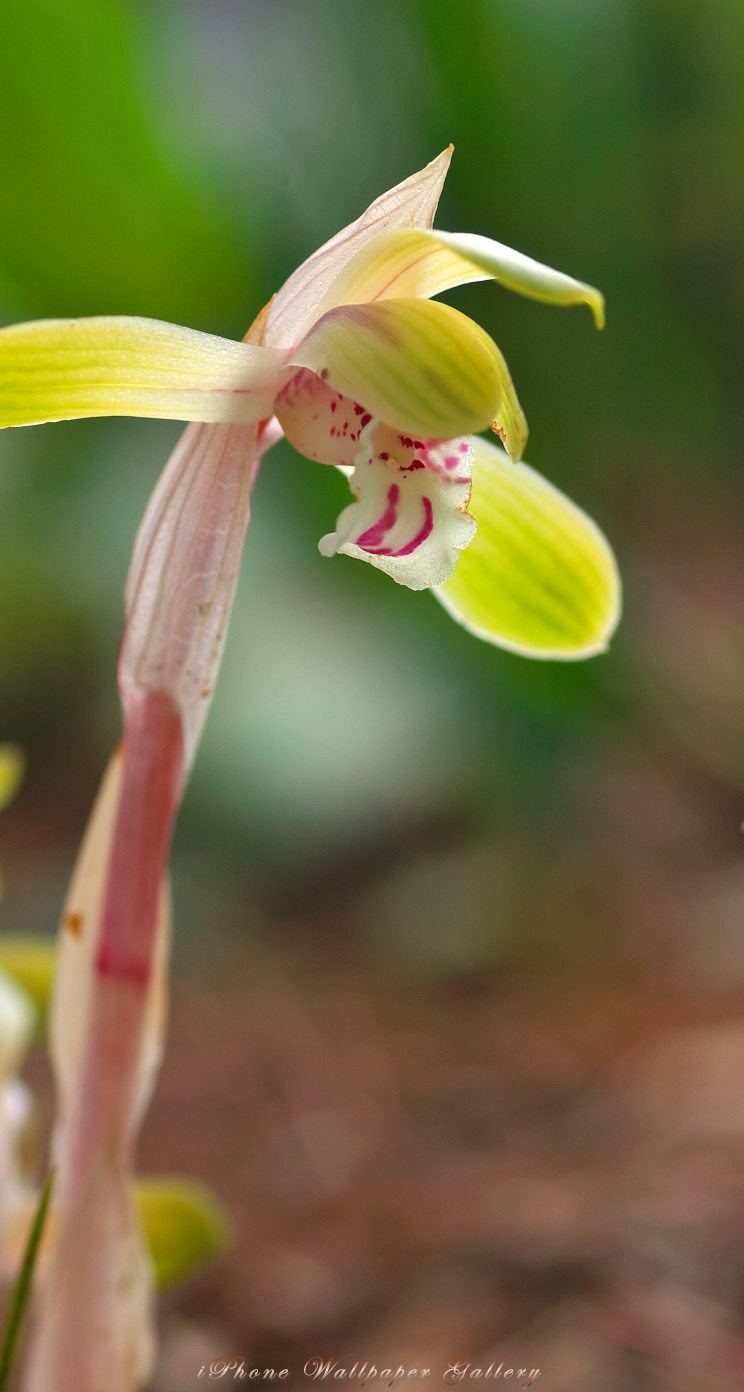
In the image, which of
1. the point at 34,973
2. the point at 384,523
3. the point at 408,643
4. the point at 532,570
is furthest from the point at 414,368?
the point at 408,643

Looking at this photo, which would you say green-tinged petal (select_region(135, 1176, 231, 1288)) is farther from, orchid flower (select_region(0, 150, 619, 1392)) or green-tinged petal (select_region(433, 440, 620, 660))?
green-tinged petal (select_region(433, 440, 620, 660))

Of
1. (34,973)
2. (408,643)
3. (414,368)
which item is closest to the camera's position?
(414,368)

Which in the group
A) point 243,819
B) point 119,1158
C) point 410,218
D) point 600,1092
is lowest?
point 119,1158

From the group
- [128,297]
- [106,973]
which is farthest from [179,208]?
[106,973]

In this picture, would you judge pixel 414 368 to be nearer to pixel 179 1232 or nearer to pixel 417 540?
pixel 417 540

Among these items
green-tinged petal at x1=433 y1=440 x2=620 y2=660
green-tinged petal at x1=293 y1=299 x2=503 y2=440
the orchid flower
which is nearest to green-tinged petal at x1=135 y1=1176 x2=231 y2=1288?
the orchid flower

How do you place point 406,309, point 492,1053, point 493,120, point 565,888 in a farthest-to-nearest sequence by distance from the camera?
point 493,120
point 565,888
point 492,1053
point 406,309

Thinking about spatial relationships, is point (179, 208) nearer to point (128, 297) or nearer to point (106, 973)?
point (128, 297)
